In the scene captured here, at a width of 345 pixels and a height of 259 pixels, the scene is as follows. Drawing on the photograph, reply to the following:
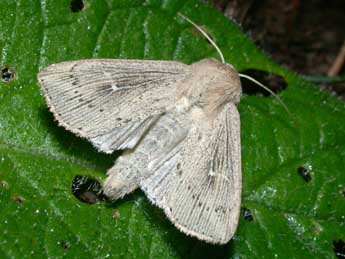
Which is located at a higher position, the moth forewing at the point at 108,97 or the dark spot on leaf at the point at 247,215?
the moth forewing at the point at 108,97

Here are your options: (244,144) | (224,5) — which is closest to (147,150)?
(244,144)

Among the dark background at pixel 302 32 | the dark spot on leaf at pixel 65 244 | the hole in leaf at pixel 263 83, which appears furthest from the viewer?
the dark background at pixel 302 32

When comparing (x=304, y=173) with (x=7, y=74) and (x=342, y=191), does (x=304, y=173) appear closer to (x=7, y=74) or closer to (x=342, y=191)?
(x=342, y=191)

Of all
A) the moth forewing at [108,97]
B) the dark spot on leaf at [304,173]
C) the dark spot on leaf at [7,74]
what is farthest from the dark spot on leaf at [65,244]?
the dark spot on leaf at [304,173]

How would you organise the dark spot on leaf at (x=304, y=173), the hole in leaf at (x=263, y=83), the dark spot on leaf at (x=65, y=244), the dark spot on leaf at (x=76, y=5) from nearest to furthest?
the dark spot on leaf at (x=65, y=244) → the dark spot on leaf at (x=76, y=5) → the dark spot on leaf at (x=304, y=173) → the hole in leaf at (x=263, y=83)

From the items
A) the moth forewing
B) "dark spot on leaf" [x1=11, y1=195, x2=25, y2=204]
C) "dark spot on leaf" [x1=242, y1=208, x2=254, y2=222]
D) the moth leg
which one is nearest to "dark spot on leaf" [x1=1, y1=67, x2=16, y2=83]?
the moth forewing

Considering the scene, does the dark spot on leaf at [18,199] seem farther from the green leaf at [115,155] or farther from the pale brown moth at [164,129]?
the pale brown moth at [164,129]

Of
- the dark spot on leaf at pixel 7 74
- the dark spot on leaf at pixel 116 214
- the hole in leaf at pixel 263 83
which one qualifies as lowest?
the dark spot on leaf at pixel 116 214
